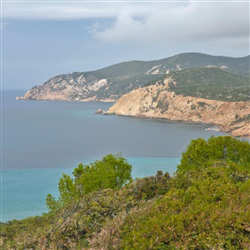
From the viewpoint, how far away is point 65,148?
73.8 m

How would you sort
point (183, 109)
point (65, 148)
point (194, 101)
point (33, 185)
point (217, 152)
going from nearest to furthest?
point (217, 152) → point (33, 185) → point (65, 148) → point (194, 101) → point (183, 109)

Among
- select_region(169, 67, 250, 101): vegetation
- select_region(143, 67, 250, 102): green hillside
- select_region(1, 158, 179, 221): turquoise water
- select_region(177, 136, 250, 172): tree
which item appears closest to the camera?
select_region(177, 136, 250, 172): tree

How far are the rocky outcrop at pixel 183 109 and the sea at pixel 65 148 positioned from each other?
6910 millimetres

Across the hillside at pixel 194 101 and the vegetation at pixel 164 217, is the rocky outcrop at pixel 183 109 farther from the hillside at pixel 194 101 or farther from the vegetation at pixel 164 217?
the vegetation at pixel 164 217

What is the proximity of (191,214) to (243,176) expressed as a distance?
561 centimetres

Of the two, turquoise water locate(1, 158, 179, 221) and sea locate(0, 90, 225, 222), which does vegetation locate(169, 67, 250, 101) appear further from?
turquoise water locate(1, 158, 179, 221)

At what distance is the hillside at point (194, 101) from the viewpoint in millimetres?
102938

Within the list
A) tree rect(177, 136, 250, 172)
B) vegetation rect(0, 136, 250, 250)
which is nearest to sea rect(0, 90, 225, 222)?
tree rect(177, 136, 250, 172)

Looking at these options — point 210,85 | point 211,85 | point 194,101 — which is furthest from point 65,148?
point 211,85

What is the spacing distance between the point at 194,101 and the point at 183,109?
17.2ft

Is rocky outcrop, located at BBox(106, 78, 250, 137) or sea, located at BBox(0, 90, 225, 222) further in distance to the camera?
rocky outcrop, located at BBox(106, 78, 250, 137)

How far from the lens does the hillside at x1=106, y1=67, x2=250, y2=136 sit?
10294 centimetres

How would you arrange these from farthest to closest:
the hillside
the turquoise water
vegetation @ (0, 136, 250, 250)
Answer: the hillside → the turquoise water → vegetation @ (0, 136, 250, 250)

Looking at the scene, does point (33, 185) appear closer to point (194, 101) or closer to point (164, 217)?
point (164, 217)
